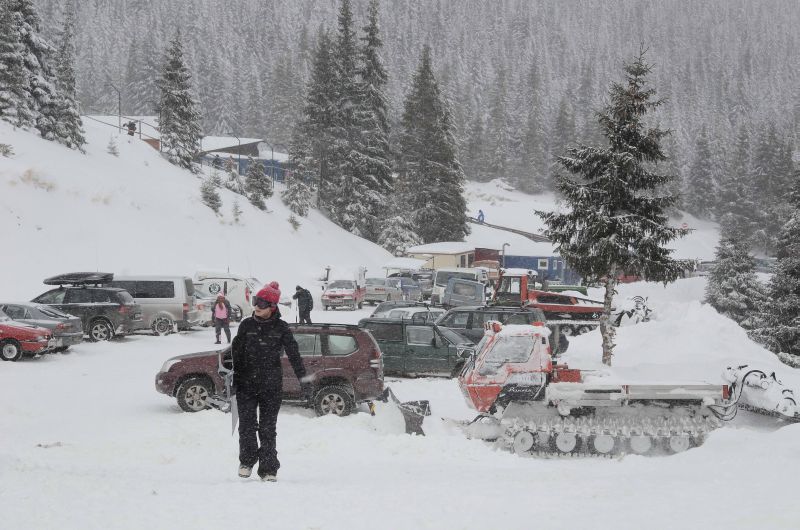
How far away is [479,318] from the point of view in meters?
19.5

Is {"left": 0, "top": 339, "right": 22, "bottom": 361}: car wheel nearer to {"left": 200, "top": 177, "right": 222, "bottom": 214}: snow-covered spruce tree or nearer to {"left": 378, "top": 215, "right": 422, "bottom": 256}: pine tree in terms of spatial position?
{"left": 200, "top": 177, "right": 222, "bottom": 214}: snow-covered spruce tree

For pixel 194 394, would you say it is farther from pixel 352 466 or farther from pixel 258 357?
pixel 258 357

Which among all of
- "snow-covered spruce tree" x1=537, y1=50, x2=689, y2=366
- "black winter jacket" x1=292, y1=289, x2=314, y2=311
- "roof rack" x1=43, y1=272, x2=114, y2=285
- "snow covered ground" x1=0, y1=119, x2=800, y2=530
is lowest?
"snow covered ground" x1=0, y1=119, x2=800, y2=530

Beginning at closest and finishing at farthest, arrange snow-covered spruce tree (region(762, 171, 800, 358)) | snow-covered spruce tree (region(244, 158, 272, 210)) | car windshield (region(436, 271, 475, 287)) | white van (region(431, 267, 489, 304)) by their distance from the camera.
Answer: snow-covered spruce tree (region(762, 171, 800, 358)), white van (region(431, 267, 489, 304)), car windshield (region(436, 271, 475, 287)), snow-covered spruce tree (region(244, 158, 272, 210))

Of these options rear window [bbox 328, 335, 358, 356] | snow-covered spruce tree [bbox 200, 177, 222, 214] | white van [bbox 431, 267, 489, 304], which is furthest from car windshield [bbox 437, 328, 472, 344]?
snow-covered spruce tree [bbox 200, 177, 222, 214]

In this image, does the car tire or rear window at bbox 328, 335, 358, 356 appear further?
the car tire

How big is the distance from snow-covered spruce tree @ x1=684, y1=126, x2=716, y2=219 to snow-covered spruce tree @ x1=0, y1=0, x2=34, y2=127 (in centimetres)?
9648

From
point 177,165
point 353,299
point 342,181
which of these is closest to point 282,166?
point 342,181

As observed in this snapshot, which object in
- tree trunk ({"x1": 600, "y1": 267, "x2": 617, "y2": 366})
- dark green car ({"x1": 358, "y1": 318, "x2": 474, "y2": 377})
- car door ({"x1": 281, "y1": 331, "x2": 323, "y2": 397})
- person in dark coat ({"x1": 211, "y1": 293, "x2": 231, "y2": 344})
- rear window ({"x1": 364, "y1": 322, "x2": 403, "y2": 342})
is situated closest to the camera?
car door ({"x1": 281, "y1": 331, "x2": 323, "y2": 397})

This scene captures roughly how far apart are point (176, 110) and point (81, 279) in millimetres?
31521

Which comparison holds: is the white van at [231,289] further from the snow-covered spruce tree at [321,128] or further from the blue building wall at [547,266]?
the blue building wall at [547,266]

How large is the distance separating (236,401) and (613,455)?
599 centimetres

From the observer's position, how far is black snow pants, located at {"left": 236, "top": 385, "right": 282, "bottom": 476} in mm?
6867

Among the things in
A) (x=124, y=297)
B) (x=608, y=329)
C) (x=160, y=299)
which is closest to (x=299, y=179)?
(x=160, y=299)
